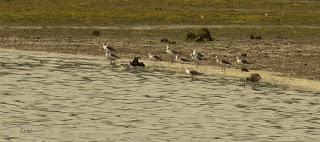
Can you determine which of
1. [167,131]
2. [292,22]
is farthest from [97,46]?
[167,131]

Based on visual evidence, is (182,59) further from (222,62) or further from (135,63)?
(135,63)

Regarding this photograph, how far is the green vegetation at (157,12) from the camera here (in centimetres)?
5169

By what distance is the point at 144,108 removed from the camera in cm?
2316

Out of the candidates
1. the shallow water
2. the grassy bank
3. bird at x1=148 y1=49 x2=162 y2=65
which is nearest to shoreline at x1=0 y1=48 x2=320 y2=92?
bird at x1=148 y1=49 x2=162 y2=65

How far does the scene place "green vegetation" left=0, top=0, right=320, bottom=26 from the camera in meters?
51.7

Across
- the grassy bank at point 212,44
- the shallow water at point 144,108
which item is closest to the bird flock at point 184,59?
the grassy bank at point 212,44

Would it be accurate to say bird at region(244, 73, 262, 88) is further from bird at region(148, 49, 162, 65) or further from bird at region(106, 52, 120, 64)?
bird at region(106, 52, 120, 64)

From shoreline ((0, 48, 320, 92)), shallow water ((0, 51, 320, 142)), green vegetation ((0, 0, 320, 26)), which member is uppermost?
green vegetation ((0, 0, 320, 26))

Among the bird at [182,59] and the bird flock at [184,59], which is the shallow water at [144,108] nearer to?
the bird flock at [184,59]

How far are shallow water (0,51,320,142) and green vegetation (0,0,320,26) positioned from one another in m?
19.5

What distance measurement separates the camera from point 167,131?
19891mm

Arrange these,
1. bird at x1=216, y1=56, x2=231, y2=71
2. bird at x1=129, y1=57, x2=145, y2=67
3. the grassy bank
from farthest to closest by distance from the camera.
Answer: the grassy bank
bird at x1=129, y1=57, x2=145, y2=67
bird at x1=216, y1=56, x2=231, y2=71

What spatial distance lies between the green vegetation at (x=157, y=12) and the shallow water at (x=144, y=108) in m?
19.5

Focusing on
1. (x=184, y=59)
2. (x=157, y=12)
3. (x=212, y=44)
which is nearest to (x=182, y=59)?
(x=184, y=59)
